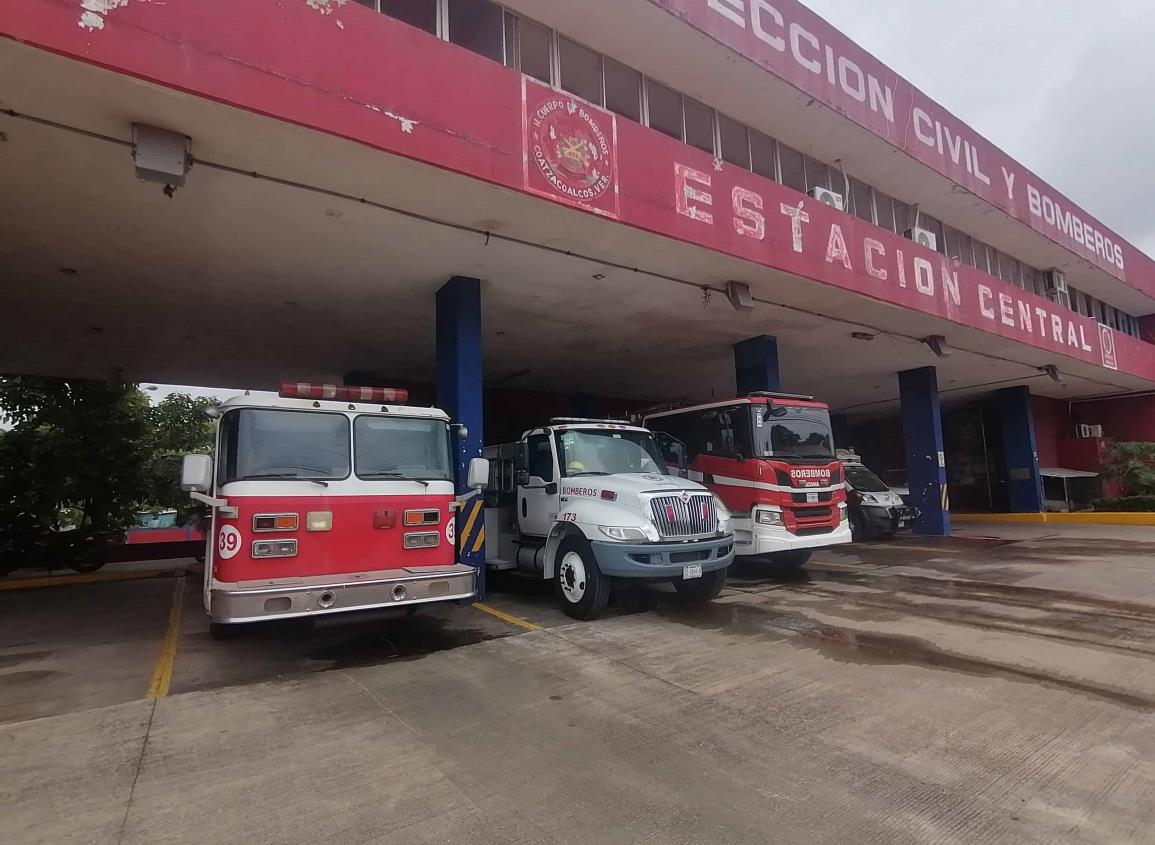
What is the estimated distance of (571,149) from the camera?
734 centimetres

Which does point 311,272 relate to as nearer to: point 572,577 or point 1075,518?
point 572,577

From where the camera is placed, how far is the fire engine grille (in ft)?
24.1

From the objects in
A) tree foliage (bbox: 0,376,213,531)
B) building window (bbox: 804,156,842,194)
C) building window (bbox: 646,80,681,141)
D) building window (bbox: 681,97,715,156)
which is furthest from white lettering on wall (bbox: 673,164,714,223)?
tree foliage (bbox: 0,376,213,531)

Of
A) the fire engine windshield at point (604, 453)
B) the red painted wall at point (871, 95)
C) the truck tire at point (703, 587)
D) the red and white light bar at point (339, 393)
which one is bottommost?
the truck tire at point (703, 587)

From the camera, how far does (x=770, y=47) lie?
10258mm

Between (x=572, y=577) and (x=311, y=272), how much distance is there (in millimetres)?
5729

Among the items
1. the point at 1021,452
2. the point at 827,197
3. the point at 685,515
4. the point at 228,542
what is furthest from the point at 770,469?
the point at 1021,452

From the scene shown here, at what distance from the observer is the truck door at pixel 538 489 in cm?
834

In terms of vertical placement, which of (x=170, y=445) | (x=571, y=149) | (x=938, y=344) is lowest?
(x=170, y=445)

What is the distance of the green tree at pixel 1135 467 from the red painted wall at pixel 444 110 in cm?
1502

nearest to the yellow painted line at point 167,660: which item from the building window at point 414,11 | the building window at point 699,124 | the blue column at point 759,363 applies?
the building window at point 414,11

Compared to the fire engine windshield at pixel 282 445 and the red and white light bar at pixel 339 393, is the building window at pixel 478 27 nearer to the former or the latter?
the red and white light bar at pixel 339 393

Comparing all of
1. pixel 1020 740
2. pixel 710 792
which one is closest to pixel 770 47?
pixel 1020 740

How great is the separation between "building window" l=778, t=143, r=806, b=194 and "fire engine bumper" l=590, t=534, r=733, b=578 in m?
8.39
